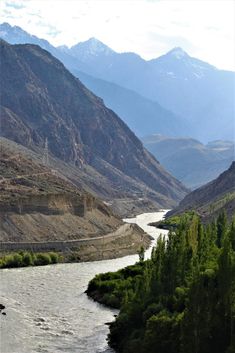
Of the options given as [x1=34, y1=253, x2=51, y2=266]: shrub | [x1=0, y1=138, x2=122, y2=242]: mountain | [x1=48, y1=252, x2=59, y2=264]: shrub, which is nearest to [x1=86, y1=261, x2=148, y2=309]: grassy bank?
[x1=34, y1=253, x2=51, y2=266]: shrub

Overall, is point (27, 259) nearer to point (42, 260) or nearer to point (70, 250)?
point (42, 260)

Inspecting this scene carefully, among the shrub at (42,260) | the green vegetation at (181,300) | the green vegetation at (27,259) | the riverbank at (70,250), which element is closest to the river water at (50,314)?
the green vegetation at (27,259)

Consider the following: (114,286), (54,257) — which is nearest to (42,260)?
(54,257)

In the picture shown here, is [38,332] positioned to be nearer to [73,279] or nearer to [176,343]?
[176,343]

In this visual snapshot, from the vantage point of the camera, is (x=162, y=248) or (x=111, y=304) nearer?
(x=162, y=248)

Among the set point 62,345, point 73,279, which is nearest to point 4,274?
point 73,279

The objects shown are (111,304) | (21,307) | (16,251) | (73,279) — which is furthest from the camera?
(16,251)

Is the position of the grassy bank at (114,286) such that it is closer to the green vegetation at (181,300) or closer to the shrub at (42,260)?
the green vegetation at (181,300)

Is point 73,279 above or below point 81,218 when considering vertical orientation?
below
